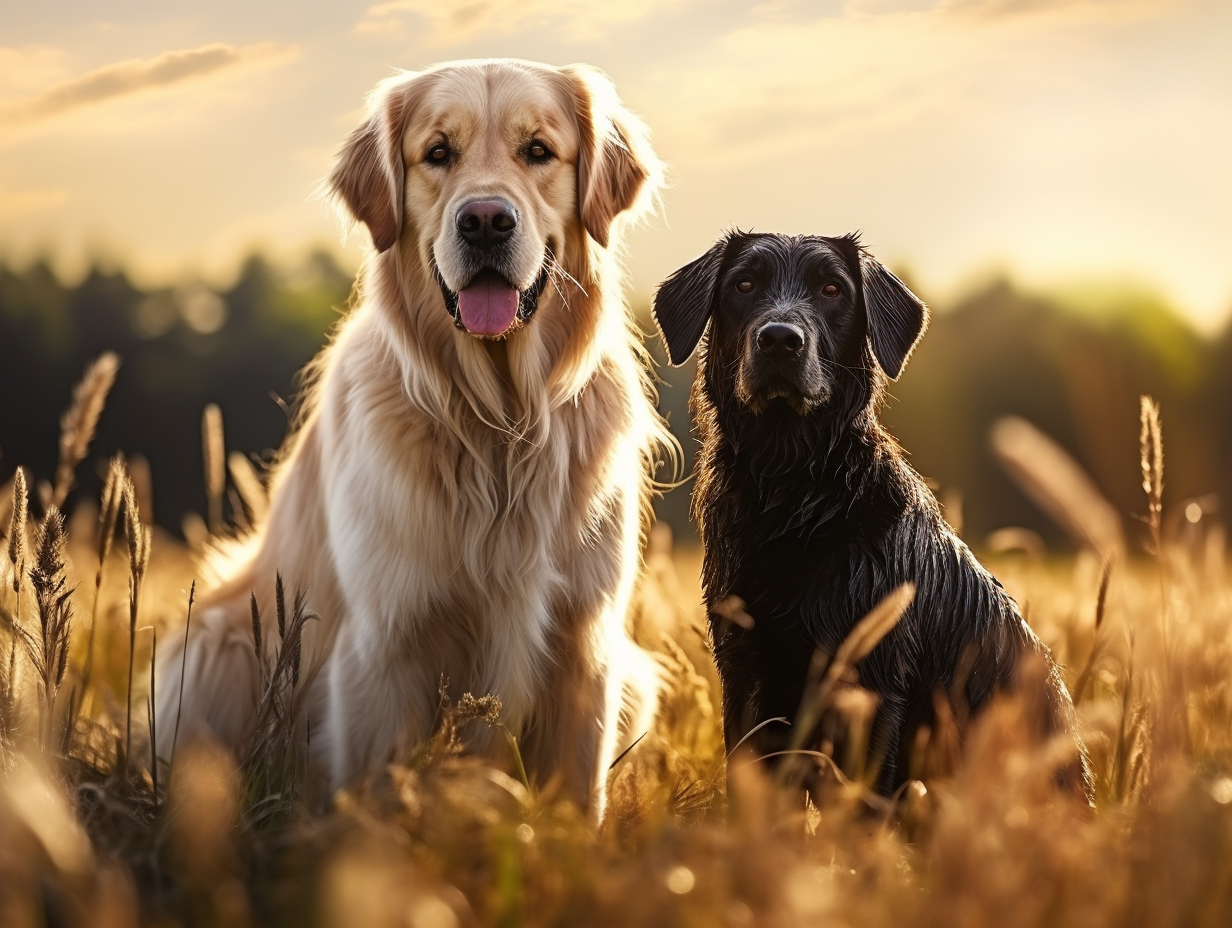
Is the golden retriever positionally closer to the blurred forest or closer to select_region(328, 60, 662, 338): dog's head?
select_region(328, 60, 662, 338): dog's head

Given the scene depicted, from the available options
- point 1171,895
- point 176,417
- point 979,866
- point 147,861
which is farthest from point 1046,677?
point 176,417

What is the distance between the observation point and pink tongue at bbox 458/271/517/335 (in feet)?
10.3

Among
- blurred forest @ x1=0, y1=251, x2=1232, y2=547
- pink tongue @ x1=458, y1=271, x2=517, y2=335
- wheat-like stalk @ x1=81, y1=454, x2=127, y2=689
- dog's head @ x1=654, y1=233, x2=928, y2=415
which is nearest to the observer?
wheat-like stalk @ x1=81, y1=454, x2=127, y2=689

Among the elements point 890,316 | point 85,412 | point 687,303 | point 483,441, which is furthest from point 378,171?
point 890,316

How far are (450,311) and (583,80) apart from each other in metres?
0.89

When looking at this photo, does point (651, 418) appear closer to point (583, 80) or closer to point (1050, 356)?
point (583, 80)

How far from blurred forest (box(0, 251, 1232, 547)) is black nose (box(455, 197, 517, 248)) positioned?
1245 cm

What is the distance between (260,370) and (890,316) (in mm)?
19872

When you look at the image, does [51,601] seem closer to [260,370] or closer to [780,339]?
[780,339]

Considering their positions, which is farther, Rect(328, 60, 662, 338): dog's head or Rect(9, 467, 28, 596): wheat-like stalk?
Rect(328, 60, 662, 338): dog's head

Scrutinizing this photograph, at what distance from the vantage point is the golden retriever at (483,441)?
312 cm

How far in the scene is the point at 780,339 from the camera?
280 centimetres

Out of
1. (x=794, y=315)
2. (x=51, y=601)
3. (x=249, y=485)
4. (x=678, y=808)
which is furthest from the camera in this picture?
(x=249, y=485)

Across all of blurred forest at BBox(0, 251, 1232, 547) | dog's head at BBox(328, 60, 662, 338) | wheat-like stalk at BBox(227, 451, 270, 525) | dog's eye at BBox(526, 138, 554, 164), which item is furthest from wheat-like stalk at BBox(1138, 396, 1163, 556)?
blurred forest at BBox(0, 251, 1232, 547)
